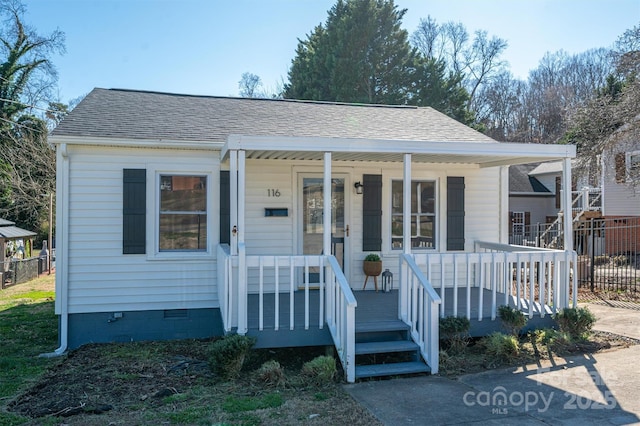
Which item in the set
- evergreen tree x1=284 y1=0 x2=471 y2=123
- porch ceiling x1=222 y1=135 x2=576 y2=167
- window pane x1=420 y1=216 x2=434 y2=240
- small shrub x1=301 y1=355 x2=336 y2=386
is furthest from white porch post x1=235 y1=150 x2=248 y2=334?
evergreen tree x1=284 y1=0 x2=471 y2=123

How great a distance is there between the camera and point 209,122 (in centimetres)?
827

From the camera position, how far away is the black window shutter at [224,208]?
24.4ft

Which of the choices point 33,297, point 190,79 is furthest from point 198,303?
point 190,79

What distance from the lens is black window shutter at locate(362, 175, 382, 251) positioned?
810 cm

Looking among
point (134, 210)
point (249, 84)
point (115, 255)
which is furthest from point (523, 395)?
point (249, 84)

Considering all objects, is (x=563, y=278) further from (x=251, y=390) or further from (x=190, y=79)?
(x=190, y=79)

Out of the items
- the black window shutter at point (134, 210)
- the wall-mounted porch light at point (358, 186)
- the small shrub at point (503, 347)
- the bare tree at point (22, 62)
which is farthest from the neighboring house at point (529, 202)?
the bare tree at point (22, 62)

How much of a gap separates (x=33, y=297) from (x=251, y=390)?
346 inches

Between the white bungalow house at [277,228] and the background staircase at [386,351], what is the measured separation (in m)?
0.02

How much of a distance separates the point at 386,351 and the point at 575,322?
269cm

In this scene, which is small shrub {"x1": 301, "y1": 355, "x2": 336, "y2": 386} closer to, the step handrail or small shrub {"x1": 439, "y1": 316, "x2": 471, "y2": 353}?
the step handrail

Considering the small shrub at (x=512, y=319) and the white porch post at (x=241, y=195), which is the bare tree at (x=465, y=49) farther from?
the white porch post at (x=241, y=195)

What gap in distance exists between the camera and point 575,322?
643cm

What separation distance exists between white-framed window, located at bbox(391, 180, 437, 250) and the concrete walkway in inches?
121
